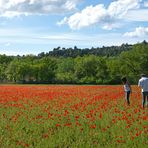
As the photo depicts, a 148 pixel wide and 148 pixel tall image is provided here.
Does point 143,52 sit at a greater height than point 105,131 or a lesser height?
greater

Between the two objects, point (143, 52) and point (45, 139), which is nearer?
point (45, 139)

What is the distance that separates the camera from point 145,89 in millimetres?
22406

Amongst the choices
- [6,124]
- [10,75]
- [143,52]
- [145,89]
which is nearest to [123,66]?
[143,52]

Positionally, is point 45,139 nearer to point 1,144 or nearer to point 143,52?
point 1,144

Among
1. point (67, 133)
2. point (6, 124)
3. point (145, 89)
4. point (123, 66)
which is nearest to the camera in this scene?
point (67, 133)

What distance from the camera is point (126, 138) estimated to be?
13.0 meters

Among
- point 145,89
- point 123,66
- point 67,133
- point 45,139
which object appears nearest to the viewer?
point 45,139

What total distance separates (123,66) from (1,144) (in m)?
108

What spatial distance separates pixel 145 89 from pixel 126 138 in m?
9.75

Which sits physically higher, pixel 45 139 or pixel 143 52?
pixel 143 52

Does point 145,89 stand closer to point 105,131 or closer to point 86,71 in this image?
point 105,131

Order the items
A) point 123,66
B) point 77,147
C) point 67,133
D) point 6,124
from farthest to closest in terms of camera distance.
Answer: point 123,66 → point 6,124 → point 67,133 → point 77,147

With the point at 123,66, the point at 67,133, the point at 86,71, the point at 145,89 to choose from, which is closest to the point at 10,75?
the point at 86,71

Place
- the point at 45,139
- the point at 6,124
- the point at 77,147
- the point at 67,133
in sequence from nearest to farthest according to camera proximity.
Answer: the point at 77,147, the point at 45,139, the point at 67,133, the point at 6,124
